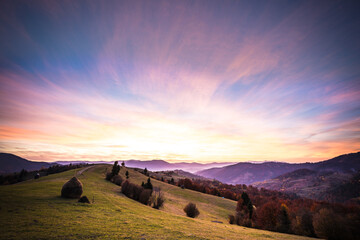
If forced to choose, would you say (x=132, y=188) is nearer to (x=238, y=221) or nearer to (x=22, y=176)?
(x=238, y=221)

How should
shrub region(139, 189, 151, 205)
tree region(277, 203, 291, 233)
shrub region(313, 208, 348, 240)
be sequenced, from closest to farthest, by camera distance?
shrub region(313, 208, 348, 240) → shrub region(139, 189, 151, 205) → tree region(277, 203, 291, 233)

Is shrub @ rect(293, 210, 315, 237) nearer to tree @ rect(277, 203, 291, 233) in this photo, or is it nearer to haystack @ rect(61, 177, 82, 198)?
tree @ rect(277, 203, 291, 233)

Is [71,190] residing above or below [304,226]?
above

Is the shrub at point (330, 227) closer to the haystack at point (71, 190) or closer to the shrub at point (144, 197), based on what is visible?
the shrub at point (144, 197)

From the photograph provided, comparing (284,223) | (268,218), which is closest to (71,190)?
(284,223)

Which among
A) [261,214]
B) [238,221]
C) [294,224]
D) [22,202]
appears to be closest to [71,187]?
[22,202]

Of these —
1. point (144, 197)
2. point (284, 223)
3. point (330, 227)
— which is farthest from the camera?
point (284, 223)

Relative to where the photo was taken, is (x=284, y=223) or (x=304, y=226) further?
(x=284, y=223)

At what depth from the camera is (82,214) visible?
1734 cm

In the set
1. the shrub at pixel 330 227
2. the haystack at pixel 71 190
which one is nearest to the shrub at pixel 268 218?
the shrub at pixel 330 227

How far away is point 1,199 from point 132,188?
24913mm

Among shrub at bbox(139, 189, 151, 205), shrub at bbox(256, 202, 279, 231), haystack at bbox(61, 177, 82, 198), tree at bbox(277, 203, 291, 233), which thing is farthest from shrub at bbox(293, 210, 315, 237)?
haystack at bbox(61, 177, 82, 198)

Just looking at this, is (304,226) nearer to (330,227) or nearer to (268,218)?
(330,227)

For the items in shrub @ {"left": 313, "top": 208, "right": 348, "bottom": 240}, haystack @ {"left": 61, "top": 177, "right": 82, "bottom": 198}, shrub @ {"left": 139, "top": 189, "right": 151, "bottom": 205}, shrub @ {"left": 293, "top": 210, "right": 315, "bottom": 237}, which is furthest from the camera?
shrub @ {"left": 293, "top": 210, "right": 315, "bottom": 237}
